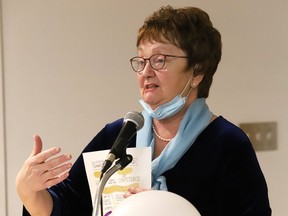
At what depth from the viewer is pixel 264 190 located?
1143 millimetres

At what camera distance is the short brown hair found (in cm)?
118

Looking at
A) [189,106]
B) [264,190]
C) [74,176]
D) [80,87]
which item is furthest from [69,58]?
[264,190]

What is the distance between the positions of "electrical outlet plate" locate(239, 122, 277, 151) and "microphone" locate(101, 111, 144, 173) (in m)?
1.20

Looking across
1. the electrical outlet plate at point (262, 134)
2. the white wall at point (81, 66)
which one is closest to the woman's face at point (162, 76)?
the white wall at point (81, 66)

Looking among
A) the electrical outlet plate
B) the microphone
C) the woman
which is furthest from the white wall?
the microphone

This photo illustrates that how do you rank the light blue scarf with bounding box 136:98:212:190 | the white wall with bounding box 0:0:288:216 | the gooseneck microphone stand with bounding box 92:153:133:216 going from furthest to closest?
the white wall with bounding box 0:0:288:216, the light blue scarf with bounding box 136:98:212:190, the gooseneck microphone stand with bounding box 92:153:133:216

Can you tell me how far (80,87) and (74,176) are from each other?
23.3 inches

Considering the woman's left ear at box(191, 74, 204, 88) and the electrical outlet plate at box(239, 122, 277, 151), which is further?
the electrical outlet plate at box(239, 122, 277, 151)

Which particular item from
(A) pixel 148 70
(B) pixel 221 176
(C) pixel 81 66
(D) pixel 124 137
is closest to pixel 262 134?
(C) pixel 81 66

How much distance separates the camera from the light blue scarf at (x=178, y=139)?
1.18m

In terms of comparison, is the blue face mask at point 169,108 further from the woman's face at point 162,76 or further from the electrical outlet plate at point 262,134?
the electrical outlet plate at point 262,134

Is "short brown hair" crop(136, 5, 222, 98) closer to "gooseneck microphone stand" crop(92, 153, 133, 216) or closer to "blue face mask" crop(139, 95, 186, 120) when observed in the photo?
"blue face mask" crop(139, 95, 186, 120)

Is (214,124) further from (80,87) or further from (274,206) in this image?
(274,206)

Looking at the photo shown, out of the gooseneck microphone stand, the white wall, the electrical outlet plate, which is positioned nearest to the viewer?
the gooseneck microphone stand
